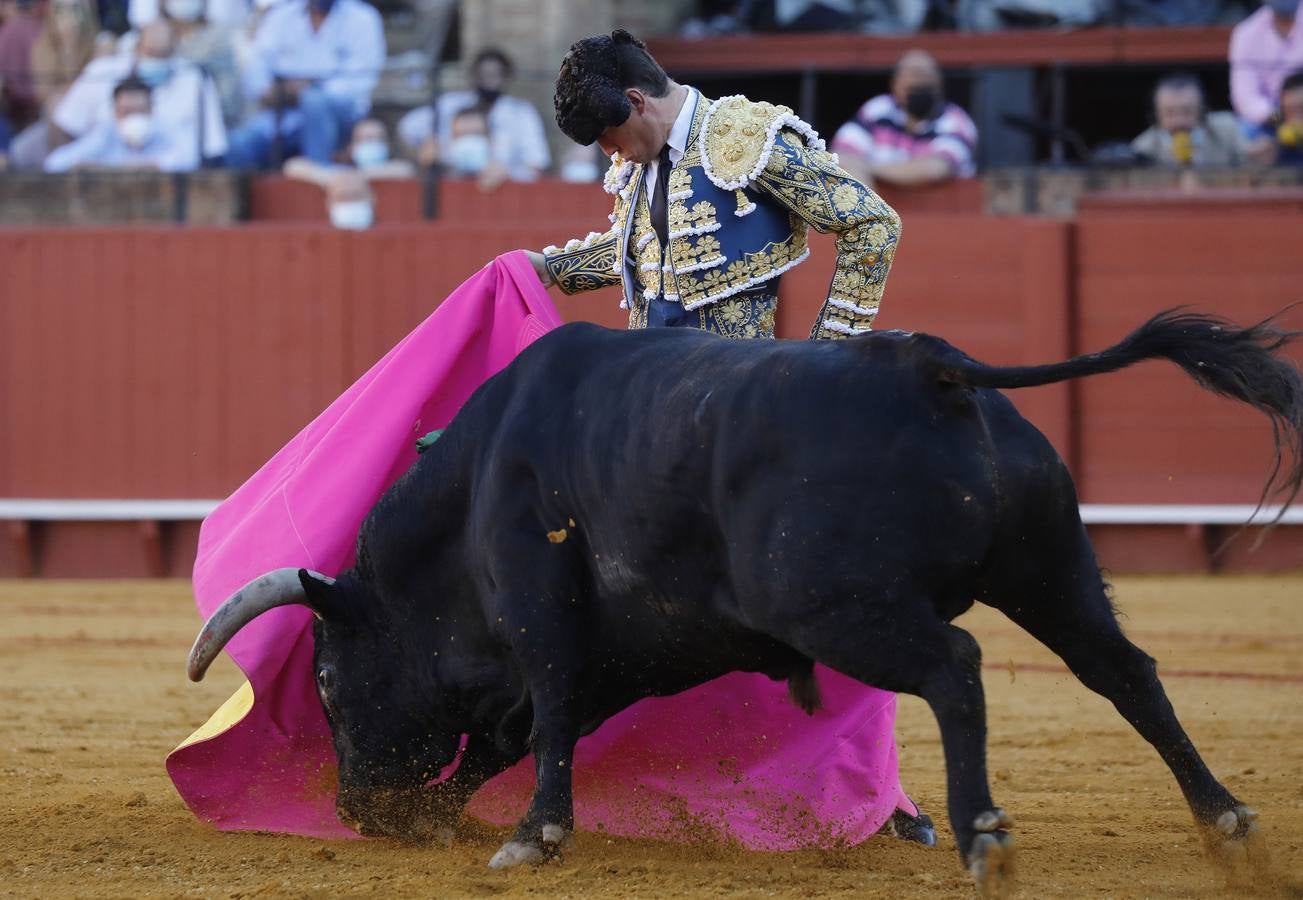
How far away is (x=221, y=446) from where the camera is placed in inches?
312

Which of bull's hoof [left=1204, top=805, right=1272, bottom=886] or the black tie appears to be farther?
the black tie

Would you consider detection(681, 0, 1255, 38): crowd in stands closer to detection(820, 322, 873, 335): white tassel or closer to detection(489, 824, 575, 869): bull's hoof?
detection(820, 322, 873, 335): white tassel

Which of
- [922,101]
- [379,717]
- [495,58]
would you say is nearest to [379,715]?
[379,717]

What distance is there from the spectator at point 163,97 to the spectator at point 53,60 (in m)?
0.16

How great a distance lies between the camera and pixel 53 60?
9289mm

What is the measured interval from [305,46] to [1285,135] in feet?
14.9

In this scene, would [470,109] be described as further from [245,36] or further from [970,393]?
[970,393]

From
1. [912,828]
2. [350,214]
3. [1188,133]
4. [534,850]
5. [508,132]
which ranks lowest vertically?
[912,828]

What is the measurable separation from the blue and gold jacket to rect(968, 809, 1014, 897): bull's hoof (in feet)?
2.95

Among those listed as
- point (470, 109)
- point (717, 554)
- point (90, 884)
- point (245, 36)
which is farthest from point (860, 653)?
point (245, 36)

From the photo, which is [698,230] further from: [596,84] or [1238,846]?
[1238,846]

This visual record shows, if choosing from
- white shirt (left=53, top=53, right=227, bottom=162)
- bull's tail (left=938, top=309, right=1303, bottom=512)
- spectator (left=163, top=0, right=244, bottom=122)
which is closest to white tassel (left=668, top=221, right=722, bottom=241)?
bull's tail (left=938, top=309, right=1303, bottom=512)

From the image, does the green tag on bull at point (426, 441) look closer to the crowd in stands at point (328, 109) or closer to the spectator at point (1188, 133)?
the crowd in stands at point (328, 109)

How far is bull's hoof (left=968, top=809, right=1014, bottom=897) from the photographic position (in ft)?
7.26
